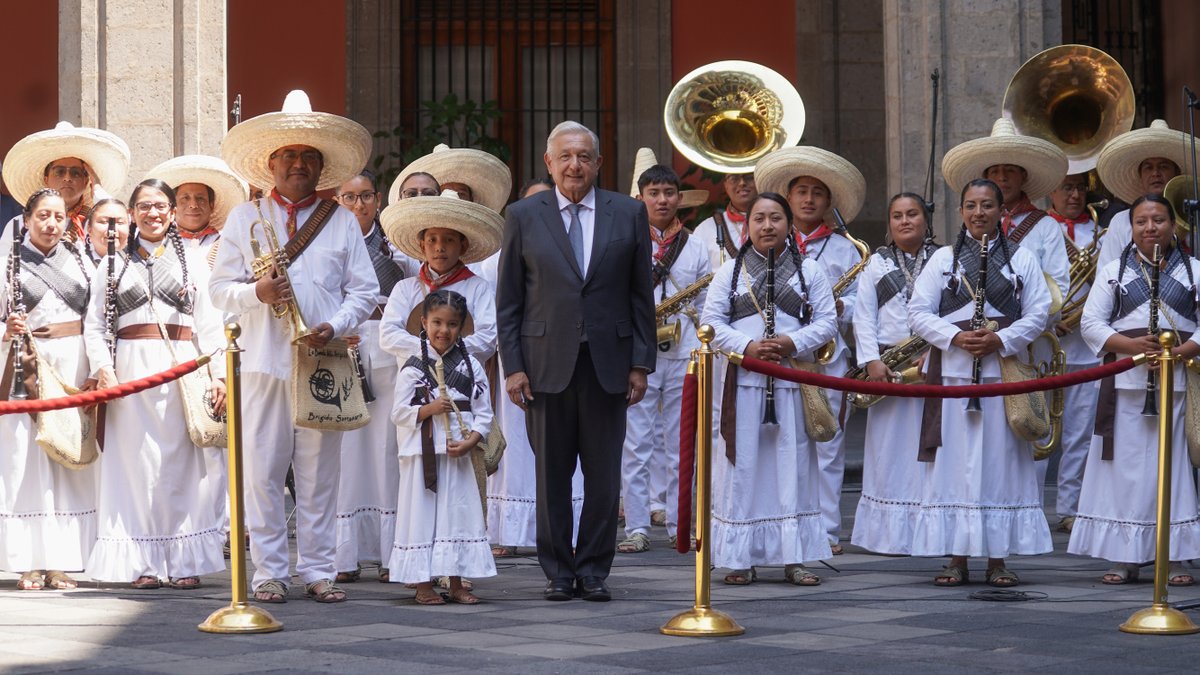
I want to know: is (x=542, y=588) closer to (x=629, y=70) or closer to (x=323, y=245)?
(x=323, y=245)

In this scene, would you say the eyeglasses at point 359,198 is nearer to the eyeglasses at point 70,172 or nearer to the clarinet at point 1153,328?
the eyeglasses at point 70,172

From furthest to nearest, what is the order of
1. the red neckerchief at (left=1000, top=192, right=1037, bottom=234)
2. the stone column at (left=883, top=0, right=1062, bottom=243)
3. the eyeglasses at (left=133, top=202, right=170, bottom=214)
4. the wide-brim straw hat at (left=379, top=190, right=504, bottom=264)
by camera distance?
1. the stone column at (left=883, top=0, right=1062, bottom=243)
2. the red neckerchief at (left=1000, top=192, right=1037, bottom=234)
3. the eyeglasses at (left=133, top=202, right=170, bottom=214)
4. the wide-brim straw hat at (left=379, top=190, right=504, bottom=264)

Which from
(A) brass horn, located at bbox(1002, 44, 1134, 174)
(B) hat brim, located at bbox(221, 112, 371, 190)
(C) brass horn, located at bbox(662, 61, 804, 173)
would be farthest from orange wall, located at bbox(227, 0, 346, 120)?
(B) hat brim, located at bbox(221, 112, 371, 190)

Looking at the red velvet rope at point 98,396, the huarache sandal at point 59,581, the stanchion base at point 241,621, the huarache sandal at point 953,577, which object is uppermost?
the red velvet rope at point 98,396

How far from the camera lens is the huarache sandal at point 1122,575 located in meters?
8.05

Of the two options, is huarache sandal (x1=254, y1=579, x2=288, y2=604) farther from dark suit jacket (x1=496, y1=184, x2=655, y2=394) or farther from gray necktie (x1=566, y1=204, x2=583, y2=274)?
gray necktie (x1=566, y1=204, x2=583, y2=274)

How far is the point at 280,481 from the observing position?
7.65m

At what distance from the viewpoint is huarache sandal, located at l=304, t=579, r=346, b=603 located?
7.48 metres

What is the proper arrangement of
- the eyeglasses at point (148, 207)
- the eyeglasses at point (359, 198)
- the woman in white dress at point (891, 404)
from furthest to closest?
the eyeglasses at point (359, 198), the woman in white dress at point (891, 404), the eyeglasses at point (148, 207)

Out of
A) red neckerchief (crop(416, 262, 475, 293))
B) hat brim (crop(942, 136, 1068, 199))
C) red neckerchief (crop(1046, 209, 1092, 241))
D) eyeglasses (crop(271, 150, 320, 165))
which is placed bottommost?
red neckerchief (crop(416, 262, 475, 293))

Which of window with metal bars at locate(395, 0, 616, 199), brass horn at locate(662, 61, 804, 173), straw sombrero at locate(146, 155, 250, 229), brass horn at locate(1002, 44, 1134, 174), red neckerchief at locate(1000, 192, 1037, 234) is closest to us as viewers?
red neckerchief at locate(1000, 192, 1037, 234)

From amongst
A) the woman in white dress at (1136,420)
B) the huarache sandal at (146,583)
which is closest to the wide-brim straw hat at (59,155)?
the huarache sandal at (146,583)

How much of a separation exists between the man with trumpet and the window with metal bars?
9.43 metres

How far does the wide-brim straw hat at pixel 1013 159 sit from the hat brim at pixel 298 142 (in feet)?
9.49
